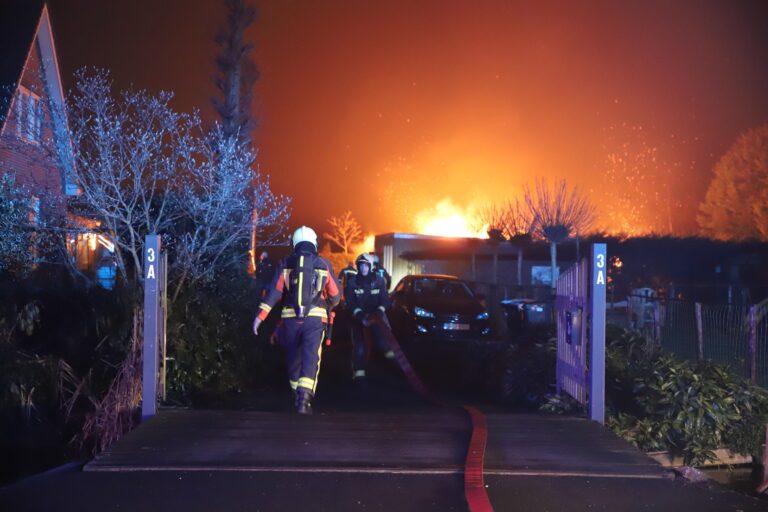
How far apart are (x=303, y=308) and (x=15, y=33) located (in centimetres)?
1474

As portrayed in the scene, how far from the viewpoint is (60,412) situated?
771 centimetres

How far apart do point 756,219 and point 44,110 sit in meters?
43.0

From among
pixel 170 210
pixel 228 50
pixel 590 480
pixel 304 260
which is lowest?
pixel 590 480

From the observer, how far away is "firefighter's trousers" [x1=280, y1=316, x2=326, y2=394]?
7.21 meters

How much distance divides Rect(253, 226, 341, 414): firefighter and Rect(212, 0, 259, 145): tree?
12.9 meters

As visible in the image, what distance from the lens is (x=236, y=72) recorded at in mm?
19812

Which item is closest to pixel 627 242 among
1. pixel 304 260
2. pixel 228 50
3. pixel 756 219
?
pixel 756 219

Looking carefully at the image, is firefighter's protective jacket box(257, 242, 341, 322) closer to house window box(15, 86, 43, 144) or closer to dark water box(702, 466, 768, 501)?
dark water box(702, 466, 768, 501)

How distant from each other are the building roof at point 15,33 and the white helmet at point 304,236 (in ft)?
34.4

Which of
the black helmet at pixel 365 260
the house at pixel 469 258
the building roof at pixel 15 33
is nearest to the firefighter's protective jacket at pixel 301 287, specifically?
the black helmet at pixel 365 260

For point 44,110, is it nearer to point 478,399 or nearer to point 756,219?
point 478,399

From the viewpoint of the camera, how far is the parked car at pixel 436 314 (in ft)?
50.7

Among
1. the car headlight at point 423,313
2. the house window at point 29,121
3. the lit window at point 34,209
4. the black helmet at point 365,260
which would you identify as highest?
the house window at point 29,121

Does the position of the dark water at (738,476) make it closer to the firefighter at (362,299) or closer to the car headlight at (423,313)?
the firefighter at (362,299)
